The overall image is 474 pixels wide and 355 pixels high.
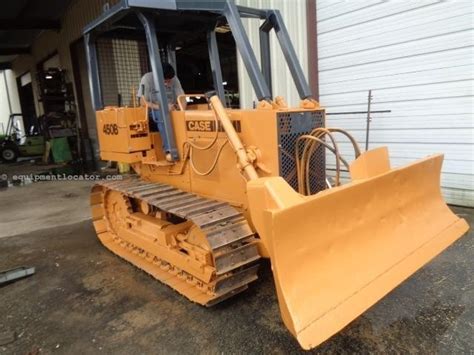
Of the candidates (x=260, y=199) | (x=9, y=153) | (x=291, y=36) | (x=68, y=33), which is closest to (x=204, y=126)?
(x=260, y=199)

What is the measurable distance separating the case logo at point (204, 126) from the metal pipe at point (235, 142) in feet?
Answer: 0.60

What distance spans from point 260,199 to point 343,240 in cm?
69

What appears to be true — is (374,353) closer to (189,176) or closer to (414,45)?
(189,176)

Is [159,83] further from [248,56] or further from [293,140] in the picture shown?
[293,140]

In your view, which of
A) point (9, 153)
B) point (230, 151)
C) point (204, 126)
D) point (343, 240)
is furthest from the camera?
point (9, 153)

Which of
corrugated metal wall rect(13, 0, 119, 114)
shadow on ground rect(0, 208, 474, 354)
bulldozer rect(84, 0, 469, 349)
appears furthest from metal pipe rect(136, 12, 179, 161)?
corrugated metal wall rect(13, 0, 119, 114)

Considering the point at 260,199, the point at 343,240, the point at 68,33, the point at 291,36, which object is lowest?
the point at 343,240

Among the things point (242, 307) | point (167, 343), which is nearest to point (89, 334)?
point (167, 343)

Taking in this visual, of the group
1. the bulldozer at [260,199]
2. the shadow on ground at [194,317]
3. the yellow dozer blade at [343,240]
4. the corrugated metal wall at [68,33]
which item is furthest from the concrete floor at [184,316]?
the corrugated metal wall at [68,33]

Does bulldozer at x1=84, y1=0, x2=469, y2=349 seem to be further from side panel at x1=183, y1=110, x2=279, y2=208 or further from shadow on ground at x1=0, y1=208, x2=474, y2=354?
shadow on ground at x1=0, y1=208, x2=474, y2=354

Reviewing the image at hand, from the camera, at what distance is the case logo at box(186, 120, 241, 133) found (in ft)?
11.2

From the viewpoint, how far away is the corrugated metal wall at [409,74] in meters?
5.23

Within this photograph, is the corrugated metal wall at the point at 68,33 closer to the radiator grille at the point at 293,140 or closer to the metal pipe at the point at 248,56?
the metal pipe at the point at 248,56

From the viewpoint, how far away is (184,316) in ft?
10.5
